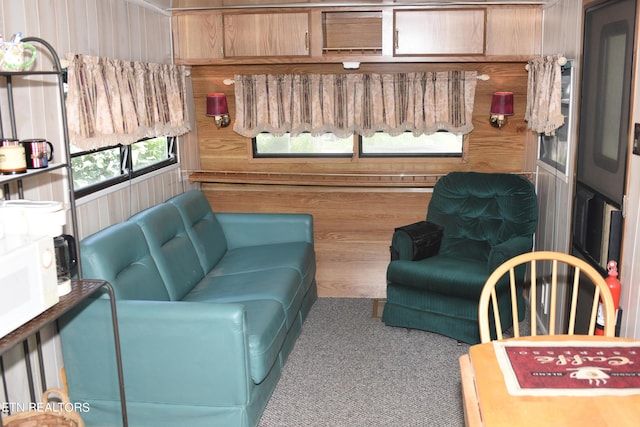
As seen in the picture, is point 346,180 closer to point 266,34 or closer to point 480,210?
point 480,210

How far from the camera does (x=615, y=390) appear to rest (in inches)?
64.7

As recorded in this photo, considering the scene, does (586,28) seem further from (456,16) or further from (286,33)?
(286,33)

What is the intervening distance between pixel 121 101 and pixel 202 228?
1000 millimetres

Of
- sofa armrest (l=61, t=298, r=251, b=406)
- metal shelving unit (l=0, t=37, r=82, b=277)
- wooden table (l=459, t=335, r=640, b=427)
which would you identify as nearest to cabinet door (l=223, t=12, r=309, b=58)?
metal shelving unit (l=0, t=37, r=82, b=277)

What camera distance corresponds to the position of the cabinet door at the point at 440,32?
4.29 meters

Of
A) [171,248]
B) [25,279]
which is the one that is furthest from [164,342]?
[171,248]

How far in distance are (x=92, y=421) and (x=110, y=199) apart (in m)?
1.16

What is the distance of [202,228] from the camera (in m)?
4.20

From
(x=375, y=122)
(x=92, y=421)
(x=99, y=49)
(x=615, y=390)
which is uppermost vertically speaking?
(x=99, y=49)

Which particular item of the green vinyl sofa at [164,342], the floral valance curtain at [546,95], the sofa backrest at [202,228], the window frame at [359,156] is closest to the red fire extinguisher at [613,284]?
the floral valance curtain at [546,95]

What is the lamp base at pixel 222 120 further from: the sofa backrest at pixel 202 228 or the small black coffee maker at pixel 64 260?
the small black coffee maker at pixel 64 260

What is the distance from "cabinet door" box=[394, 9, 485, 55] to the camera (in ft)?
14.1

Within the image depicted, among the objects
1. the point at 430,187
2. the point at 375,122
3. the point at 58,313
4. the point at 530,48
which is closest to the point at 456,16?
the point at 530,48

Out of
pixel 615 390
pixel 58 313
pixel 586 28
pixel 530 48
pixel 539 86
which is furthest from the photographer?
pixel 530 48
